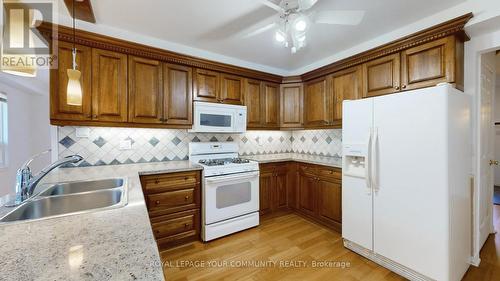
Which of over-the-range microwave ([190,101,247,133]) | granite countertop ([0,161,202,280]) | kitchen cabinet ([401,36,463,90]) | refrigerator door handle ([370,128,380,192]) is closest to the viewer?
granite countertop ([0,161,202,280])

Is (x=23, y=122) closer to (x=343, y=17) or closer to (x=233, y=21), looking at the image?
(x=233, y=21)

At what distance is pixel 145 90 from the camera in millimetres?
2389

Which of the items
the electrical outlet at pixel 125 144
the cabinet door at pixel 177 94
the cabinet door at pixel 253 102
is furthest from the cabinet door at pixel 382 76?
the electrical outlet at pixel 125 144

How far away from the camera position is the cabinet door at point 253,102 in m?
3.13

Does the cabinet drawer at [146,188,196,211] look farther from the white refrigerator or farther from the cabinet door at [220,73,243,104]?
the white refrigerator

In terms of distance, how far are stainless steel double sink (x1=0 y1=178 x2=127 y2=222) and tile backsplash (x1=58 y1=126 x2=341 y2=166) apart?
86 centimetres

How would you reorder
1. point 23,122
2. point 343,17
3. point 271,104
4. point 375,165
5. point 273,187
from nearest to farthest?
point 343,17
point 375,165
point 273,187
point 271,104
point 23,122

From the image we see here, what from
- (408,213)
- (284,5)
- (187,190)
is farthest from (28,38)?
(408,213)

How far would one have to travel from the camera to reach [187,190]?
2.34m

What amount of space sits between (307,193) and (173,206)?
1.90 m

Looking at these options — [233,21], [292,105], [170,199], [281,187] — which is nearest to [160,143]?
[170,199]

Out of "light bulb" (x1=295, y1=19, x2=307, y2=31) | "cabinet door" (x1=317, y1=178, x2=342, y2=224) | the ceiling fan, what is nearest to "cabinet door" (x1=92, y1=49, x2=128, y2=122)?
the ceiling fan

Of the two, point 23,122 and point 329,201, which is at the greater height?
point 23,122

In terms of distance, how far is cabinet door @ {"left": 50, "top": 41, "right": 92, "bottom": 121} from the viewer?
1.98 meters
